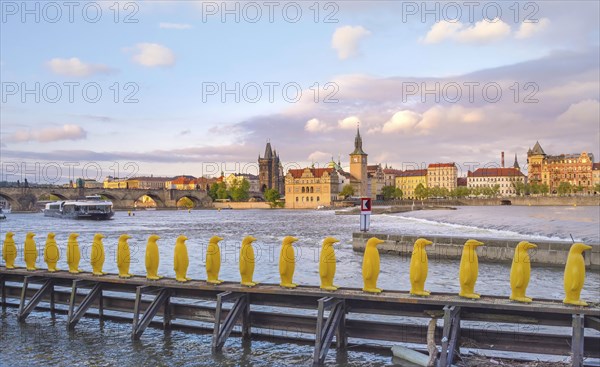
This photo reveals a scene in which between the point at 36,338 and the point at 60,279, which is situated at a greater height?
the point at 60,279

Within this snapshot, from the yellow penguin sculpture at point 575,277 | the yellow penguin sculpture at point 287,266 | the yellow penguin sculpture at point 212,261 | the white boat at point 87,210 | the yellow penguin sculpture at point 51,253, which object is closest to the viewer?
the yellow penguin sculpture at point 575,277

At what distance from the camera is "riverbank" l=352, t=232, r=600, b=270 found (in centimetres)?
2822

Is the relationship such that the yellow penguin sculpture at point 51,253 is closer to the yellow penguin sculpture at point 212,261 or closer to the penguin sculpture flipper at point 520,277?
the yellow penguin sculpture at point 212,261

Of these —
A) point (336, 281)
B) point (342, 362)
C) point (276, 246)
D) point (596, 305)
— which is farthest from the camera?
point (276, 246)

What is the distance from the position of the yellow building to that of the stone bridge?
27.1m

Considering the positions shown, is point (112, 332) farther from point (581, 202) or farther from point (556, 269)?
point (581, 202)

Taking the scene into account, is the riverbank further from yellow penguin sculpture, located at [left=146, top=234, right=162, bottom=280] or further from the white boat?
the white boat

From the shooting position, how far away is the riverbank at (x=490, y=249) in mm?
28219

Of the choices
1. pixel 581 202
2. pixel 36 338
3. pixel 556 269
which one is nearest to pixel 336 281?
pixel 556 269

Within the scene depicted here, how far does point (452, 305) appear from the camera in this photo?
1259 cm

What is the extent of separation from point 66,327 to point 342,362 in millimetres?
8234

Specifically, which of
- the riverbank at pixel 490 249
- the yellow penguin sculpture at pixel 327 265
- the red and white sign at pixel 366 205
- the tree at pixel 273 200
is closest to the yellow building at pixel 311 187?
the tree at pixel 273 200

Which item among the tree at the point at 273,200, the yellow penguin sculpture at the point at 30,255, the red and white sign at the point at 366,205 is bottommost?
the tree at the point at 273,200

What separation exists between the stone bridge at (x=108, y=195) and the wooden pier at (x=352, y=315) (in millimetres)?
134520
